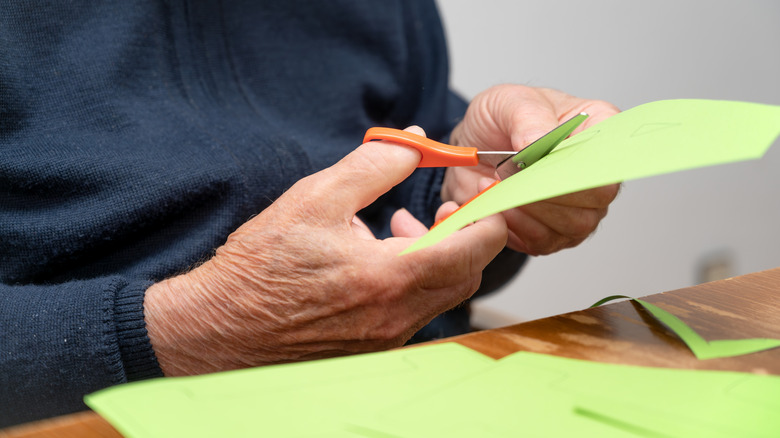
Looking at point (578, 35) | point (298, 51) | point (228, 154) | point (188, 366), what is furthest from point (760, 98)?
point (188, 366)

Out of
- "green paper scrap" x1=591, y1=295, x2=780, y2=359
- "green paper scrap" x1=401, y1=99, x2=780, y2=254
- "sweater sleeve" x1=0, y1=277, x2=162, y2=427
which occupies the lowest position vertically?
"sweater sleeve" x1=0, y1=277, x2=162, y2=427

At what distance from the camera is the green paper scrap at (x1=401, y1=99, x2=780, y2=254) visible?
29cm

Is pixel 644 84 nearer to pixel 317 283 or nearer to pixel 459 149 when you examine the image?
pixel 459 149

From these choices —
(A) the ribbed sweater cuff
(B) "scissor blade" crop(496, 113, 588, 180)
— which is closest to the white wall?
(B) "scissor blade" crop(496, 113, 588, 180)

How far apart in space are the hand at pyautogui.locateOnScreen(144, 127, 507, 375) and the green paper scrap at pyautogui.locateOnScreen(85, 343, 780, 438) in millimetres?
107

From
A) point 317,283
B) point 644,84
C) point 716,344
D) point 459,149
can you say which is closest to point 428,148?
point 459,149

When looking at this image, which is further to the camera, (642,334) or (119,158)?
(119,158)

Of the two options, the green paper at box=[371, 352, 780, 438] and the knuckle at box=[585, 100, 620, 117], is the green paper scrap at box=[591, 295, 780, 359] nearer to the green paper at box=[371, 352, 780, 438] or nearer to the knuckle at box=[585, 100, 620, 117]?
the green paper at box=[371, 352, 780, 438]

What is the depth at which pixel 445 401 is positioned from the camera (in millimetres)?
269

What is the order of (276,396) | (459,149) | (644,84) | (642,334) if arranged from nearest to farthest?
(276,396), (642,334), (459,149), (644,84)

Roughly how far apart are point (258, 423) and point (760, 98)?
2011 millimetres

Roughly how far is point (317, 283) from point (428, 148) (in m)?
0.14

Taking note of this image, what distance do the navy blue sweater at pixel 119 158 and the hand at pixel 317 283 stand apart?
0.04m

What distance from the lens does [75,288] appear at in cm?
46
